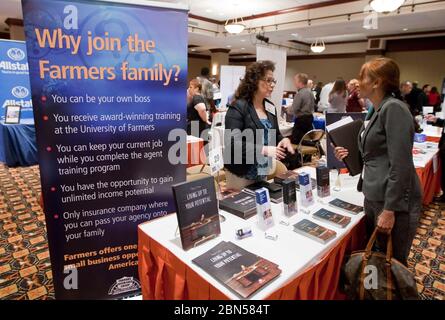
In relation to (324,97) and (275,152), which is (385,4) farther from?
(324,97)

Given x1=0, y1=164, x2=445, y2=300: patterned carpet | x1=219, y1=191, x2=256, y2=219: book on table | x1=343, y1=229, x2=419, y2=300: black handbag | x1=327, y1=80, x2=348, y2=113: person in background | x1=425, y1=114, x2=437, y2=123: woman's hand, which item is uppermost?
x1=327, y1=80, x2=348, y2=113: person in background

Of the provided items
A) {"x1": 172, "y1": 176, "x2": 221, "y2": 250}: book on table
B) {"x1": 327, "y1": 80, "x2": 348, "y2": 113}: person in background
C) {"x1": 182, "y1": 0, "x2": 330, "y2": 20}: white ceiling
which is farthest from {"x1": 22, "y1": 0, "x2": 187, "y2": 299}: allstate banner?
{"x1": 182, "y1": 0, "x2": 330, "y2": 20}: white ceiling

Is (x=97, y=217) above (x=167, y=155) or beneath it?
beneath

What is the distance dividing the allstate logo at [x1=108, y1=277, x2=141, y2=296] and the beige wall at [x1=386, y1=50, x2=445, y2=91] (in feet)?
37.6

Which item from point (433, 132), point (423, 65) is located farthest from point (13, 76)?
point (423, 65)

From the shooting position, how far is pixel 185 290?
1.17 m

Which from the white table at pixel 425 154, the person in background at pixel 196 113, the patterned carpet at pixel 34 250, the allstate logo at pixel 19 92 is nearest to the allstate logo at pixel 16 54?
the allstate logo at pixel 19 92

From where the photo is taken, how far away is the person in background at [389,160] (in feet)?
4.23

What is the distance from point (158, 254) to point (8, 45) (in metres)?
5.29

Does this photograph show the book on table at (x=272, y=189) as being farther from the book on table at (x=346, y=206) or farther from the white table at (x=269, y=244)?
the book on table at (x=346, y=206)

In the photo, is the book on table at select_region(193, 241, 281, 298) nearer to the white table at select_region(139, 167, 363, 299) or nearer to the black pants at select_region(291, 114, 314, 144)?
the white table at select_region(139, 167, 363, 299)

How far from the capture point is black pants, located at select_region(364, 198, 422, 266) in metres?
1.41
